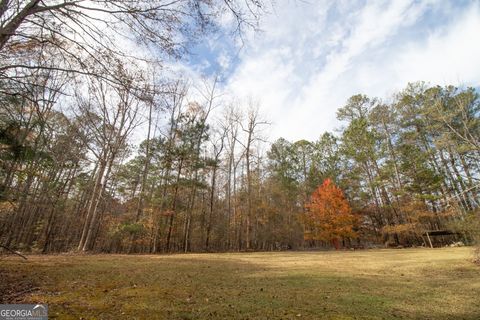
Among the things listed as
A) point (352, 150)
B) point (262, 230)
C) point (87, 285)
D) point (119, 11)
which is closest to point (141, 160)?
point (262, 230)

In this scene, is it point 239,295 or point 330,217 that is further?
point 330,217

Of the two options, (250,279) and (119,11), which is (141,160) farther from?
(119,11)

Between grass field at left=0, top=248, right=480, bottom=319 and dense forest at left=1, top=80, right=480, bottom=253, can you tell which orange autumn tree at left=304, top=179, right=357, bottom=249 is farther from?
grass field at left=0, top=248, right=480, bottom=319

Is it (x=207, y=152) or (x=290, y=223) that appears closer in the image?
(x=207, y=152)

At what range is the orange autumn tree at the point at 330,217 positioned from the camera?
22.6m

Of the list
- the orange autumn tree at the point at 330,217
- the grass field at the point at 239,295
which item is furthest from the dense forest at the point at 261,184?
the grass field at the point at 239,295

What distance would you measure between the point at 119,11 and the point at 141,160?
2088 centimetres

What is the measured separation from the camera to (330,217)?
2297 cm

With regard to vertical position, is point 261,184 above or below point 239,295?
above

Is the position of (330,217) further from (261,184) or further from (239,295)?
(239,295)

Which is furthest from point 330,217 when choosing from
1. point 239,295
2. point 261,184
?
point 239,295

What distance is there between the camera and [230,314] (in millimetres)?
3346

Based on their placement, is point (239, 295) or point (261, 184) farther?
point (261, 184)

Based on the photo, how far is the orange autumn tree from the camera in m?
22.6
